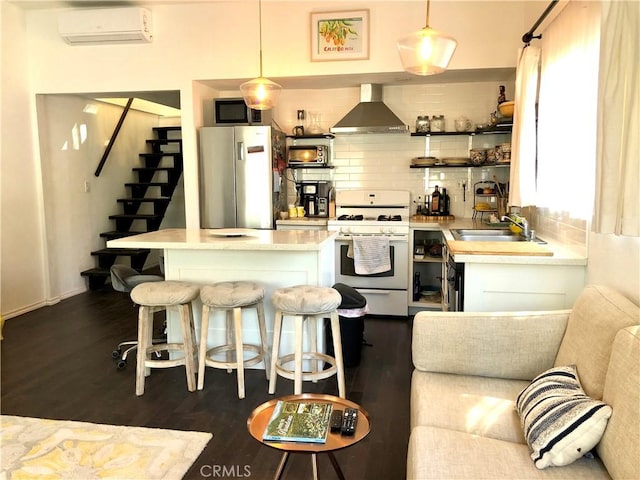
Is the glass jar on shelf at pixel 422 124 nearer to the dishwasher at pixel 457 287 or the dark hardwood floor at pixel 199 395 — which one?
the dark hardwood floor at pixel 199 395

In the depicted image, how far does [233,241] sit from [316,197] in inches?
96.8

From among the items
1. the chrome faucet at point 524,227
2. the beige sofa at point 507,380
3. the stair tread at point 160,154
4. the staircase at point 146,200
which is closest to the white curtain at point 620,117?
the beige sofa at point 507,380

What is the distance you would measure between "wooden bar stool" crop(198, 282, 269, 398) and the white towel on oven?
1.55m

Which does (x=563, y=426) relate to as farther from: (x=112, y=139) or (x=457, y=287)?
(x=112, y=139)

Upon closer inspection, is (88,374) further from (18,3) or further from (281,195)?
(18,3)

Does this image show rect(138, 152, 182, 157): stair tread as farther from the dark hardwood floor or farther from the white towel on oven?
the white towel on oven

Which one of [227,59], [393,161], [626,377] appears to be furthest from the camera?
[393,161]

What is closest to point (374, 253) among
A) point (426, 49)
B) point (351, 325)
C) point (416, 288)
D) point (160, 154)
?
point (416, 288)

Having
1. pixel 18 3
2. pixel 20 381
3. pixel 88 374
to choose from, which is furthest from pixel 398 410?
pixel 18 3

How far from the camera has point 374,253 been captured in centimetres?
460

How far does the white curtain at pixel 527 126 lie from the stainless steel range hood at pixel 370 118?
149 centimetres

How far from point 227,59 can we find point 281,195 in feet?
4.86

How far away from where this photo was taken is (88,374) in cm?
341

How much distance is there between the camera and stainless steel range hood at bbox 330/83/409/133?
4.83 m
